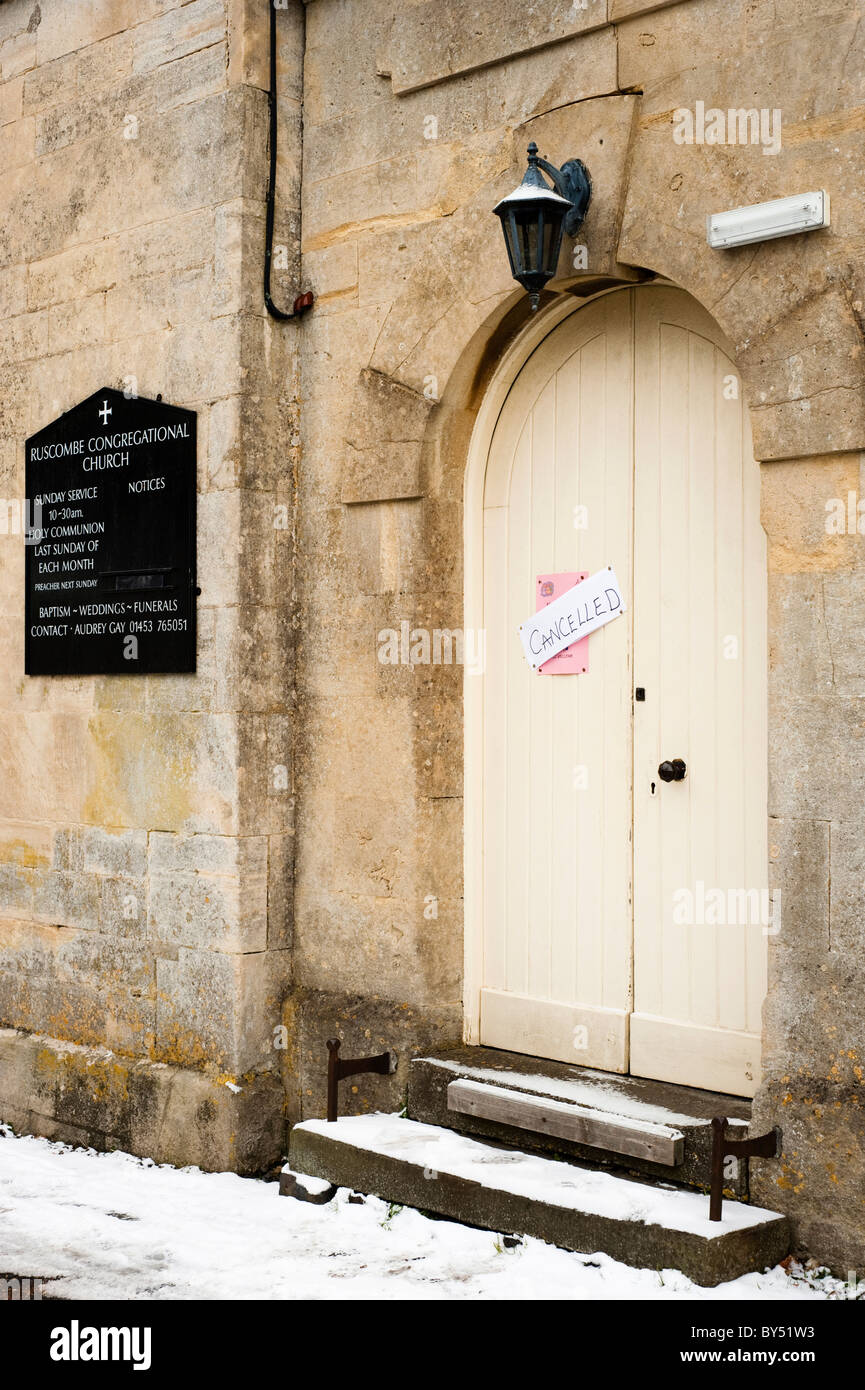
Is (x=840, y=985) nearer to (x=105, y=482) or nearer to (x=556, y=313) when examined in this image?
(x=556, y=313)

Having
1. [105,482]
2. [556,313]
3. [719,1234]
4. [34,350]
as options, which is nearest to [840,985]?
[719,1234]

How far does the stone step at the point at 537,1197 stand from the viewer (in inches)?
152

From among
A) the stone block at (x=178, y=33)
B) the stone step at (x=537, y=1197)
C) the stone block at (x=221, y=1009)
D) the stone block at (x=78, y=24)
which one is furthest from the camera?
the stone block at (x=78, y=24)

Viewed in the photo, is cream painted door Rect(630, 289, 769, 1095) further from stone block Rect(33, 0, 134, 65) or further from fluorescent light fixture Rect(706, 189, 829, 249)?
stone block Rect(33, 0, 134, 65)

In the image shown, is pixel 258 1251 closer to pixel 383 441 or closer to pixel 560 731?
pixel 560 731

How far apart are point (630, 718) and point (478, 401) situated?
50.3 inches

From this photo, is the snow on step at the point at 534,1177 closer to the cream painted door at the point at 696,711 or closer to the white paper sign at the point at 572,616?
the cream painted door at the point at 696,711

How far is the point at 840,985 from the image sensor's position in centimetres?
398

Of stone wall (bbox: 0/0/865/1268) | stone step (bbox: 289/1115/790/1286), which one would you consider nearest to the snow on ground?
stone step (bbox: 289/1115/790/1286)

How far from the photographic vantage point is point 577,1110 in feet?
14.5

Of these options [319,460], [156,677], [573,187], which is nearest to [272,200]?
[319,460]

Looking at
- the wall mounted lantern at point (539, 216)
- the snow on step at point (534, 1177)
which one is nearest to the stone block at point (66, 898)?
the snow on step at point (534, 1177)

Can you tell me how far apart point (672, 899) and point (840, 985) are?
786mm

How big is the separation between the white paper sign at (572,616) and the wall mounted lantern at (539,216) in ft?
3.13
